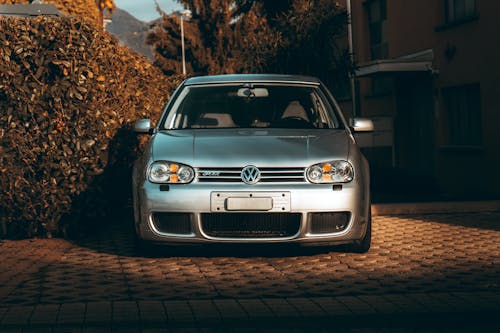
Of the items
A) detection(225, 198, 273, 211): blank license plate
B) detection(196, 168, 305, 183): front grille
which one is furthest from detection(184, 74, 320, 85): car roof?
detection(225, 198, 273, 211): blank license plate

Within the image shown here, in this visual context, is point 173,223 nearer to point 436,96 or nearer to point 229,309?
point 229,309

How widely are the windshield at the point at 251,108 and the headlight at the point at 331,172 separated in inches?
39.1

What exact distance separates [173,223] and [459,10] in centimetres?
1397

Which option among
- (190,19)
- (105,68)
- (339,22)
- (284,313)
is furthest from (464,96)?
(190,19)

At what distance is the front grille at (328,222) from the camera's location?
8.09 meters

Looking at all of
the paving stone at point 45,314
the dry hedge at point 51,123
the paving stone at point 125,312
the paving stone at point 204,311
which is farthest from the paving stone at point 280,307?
the dry hedge at point 51,123

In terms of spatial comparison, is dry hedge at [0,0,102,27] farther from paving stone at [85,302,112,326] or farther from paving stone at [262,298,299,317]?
paving stone at [262,298,299,317]

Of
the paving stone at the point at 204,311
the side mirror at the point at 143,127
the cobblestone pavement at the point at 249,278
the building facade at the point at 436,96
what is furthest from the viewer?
the building facade at the point at 436,96

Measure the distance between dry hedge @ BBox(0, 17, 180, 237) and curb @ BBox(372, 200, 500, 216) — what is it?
406cm

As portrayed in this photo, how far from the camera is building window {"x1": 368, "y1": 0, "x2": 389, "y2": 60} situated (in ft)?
87.5

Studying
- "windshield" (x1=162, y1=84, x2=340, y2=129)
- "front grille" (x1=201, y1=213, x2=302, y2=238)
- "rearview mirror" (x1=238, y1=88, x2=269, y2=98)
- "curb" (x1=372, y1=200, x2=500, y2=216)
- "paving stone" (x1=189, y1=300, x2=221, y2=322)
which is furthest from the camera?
"curb" (x1=372, y1=200, x2=500, y2=216)

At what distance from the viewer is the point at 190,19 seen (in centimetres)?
5600

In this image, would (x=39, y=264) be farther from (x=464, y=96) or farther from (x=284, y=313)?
(x=464, y=96)

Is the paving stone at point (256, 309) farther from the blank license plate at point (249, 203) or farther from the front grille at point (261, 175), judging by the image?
the front grille at point (261, 175)
